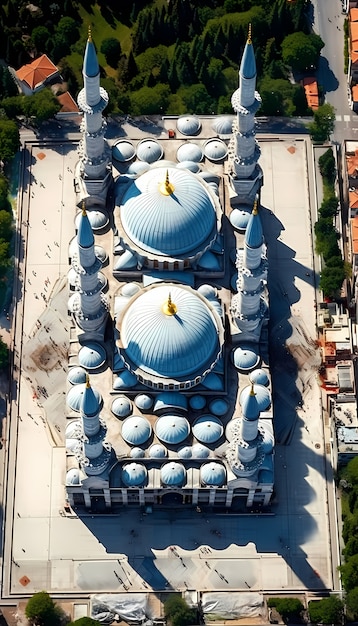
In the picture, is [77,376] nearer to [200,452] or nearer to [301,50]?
[200,452]

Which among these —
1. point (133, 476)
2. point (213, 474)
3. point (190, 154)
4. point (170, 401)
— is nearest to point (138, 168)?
point (190, 154)

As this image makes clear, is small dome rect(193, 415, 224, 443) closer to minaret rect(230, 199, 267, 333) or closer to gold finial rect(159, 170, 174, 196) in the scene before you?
minaret rect(230, 199, 267, 333)

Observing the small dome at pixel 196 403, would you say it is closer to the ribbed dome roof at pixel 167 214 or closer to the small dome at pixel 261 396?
the small dome at pixel 261 396

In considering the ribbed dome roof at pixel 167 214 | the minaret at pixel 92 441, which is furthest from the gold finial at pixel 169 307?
the minaret at pixel 92 441

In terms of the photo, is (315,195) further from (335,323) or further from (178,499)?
(178,499)

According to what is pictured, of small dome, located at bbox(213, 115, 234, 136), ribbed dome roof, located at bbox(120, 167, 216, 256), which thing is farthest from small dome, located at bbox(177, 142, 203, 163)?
ribbed dome roof, located at bbox(120, 167, 216, 256)
